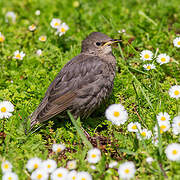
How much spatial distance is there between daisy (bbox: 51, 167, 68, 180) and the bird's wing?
51.6 inches

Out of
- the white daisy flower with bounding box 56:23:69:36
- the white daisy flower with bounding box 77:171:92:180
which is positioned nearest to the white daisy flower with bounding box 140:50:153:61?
the white daisy flower with bounding box 56:23:69:36

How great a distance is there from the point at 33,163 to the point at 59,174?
35 cm

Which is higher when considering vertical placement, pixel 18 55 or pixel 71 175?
pixel 18 55

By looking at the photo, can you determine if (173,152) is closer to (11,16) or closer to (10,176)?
(10,176)

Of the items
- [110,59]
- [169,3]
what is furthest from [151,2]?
[110,59]

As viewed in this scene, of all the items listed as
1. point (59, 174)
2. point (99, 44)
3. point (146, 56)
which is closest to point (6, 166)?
point (59, 174)

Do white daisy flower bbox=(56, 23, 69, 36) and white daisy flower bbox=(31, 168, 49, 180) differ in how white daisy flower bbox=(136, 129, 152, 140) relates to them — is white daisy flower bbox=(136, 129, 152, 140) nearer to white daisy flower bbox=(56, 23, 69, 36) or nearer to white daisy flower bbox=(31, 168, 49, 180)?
white daisy flower bbox=(31, 168, 49, 180)

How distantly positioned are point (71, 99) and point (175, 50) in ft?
6.90

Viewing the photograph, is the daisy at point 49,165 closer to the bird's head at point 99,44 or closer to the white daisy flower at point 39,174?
the white daisy flower at point 39,174

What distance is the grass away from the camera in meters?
4.05

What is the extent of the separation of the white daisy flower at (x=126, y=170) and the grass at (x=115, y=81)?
23 cm

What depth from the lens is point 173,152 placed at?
3.58 metres

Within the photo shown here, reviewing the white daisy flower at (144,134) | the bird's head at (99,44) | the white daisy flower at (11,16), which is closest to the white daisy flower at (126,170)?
the white daisy flower at (144,134)

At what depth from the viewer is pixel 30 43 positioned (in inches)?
271
